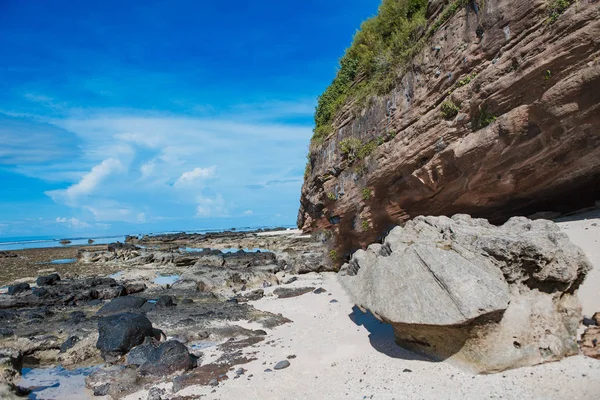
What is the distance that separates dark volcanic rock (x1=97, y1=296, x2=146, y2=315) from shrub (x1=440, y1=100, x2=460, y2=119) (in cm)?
1416

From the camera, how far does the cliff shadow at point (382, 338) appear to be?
7.55m

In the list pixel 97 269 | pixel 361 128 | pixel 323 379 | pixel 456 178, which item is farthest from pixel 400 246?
pixel 97 269

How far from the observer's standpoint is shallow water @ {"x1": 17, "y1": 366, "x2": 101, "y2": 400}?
8.20 metres

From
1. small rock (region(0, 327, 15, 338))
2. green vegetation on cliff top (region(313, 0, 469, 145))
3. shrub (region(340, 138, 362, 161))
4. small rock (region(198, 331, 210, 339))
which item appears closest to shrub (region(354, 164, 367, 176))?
shrub (region(340, 138, 362, 161))

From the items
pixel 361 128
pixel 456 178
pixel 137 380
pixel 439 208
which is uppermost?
pixel 361 128

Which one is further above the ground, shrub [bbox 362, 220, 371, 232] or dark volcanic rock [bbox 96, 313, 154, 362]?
shrub [bbox 362, 220, 371, 232]

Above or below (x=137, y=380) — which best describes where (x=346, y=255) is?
above

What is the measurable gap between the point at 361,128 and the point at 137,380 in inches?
492

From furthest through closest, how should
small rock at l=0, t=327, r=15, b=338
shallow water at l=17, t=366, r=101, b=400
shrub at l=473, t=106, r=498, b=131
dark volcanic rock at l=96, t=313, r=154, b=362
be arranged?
small rock at l=0, t=327, r=15, b=338, shrub at l=473, t=106, r=498, b=131, dark volcanic rock at l=96, t=313, r=154, b=362, shallow water at l=17, t=366, r=101, b=400

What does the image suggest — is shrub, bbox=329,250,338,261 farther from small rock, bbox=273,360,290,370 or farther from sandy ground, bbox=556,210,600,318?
small rock, bbox=273,360,290,370

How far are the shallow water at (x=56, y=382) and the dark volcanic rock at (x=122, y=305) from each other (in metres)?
5.58

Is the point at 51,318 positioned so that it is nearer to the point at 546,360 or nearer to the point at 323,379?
the point at 323,379

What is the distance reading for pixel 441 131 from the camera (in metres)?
12.1

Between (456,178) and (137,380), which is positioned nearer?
(137,380)
